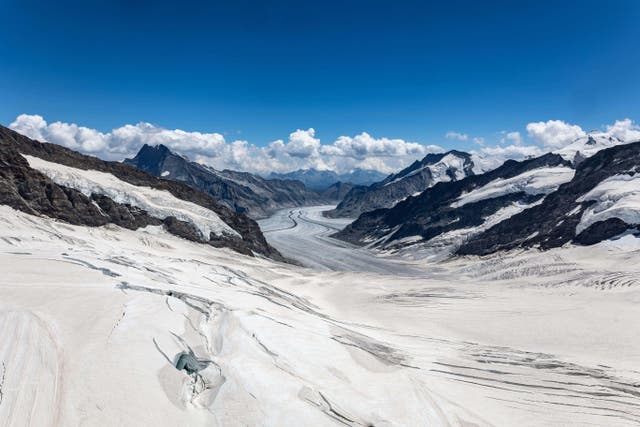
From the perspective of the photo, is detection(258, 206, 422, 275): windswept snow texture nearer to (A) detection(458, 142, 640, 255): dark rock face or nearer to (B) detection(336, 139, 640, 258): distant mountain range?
(B) detection(336, 139, 640, 258): distant mountain range

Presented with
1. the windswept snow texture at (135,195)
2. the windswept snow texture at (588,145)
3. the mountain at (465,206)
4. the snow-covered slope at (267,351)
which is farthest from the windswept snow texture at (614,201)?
the windswept snow texture at (588,145)

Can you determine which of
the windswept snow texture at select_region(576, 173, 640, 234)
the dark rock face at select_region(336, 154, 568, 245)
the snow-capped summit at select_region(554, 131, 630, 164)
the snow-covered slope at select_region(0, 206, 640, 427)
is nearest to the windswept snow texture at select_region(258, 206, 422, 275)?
the dark rock face at select_region(336, 154, 568, 245)

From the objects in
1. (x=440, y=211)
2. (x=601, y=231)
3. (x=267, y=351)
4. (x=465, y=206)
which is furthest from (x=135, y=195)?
(x=465, y=206)

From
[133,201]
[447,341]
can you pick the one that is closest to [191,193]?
[133,201]

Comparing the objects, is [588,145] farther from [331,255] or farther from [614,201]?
[331,255]

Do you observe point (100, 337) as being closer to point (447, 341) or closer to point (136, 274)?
point (136, 274)

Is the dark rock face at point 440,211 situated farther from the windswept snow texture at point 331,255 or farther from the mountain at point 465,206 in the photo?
the windswept snow texture at point 331,255
